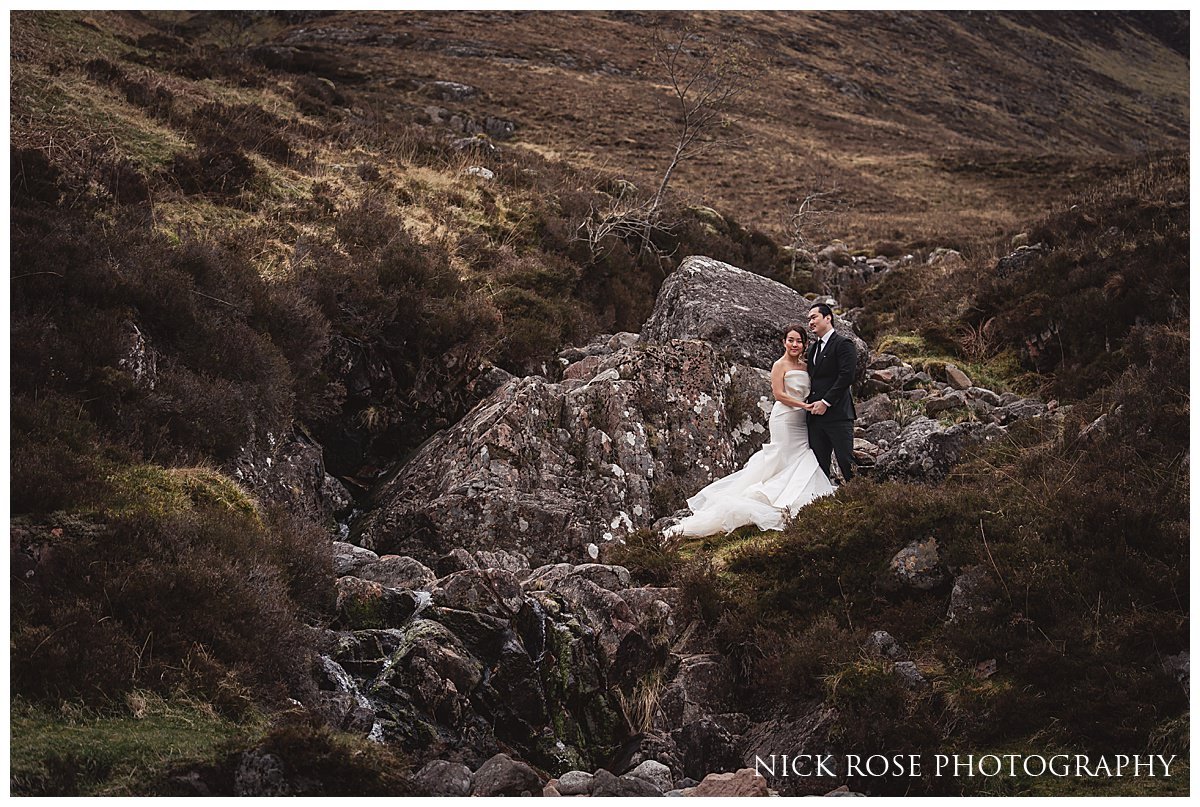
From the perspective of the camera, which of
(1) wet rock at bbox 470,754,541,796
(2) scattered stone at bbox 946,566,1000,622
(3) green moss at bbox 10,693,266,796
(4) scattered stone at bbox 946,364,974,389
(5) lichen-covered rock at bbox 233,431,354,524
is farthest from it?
(4) scattered stone at bbox 946,364,974,389

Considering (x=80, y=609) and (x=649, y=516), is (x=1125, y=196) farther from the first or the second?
(x=80, y=609)

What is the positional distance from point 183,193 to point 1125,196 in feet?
58.4

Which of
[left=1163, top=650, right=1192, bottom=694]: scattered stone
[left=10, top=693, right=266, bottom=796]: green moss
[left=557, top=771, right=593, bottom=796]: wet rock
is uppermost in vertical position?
[left=1163, top=650, right=1192, bottom=694]: scattered stone

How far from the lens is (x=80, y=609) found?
558 cm

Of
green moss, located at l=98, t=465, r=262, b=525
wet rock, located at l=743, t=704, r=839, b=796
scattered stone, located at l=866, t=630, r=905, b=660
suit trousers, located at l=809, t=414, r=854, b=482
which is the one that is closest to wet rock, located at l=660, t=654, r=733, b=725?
wet rock, located at l=743, t=704, r=839, b=796

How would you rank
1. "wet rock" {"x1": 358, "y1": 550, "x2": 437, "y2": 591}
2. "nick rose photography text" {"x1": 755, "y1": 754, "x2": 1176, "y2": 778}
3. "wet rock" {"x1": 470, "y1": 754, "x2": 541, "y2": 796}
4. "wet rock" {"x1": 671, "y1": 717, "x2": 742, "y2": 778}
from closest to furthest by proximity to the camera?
"wet rock" {"x1": 470, "y1": 754, "x2": 541, "y2": 796}
"nick rose photography text" {"x1": 755, "y1": 754, "x2": 1176, "y2": 778}
"wet rock" {"x1": 671, "y1": 717, "x2": 742, "y2": 778}
"wet rock" {"x1": 358, "y1": 550, "x2": 437, "y2": 591}

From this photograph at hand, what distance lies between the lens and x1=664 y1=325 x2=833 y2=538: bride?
10.2m

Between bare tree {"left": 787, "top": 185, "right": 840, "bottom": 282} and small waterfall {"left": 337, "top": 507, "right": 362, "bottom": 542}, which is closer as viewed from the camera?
small waterfall {"left": 337, "top": 507, "right": 362, "bottom": 542}

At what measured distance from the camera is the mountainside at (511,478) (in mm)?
5855

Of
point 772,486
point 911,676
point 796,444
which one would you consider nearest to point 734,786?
point 911,676

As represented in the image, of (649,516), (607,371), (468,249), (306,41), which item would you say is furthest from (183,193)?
(306,41)

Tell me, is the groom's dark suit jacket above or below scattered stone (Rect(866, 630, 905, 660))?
above

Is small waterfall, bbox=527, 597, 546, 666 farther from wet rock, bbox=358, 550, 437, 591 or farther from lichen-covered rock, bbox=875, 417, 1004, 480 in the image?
lichen-covered rock, bbox=875, 417, 1004, 480

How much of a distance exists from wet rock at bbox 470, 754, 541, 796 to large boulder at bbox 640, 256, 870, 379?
8646 millimetres
